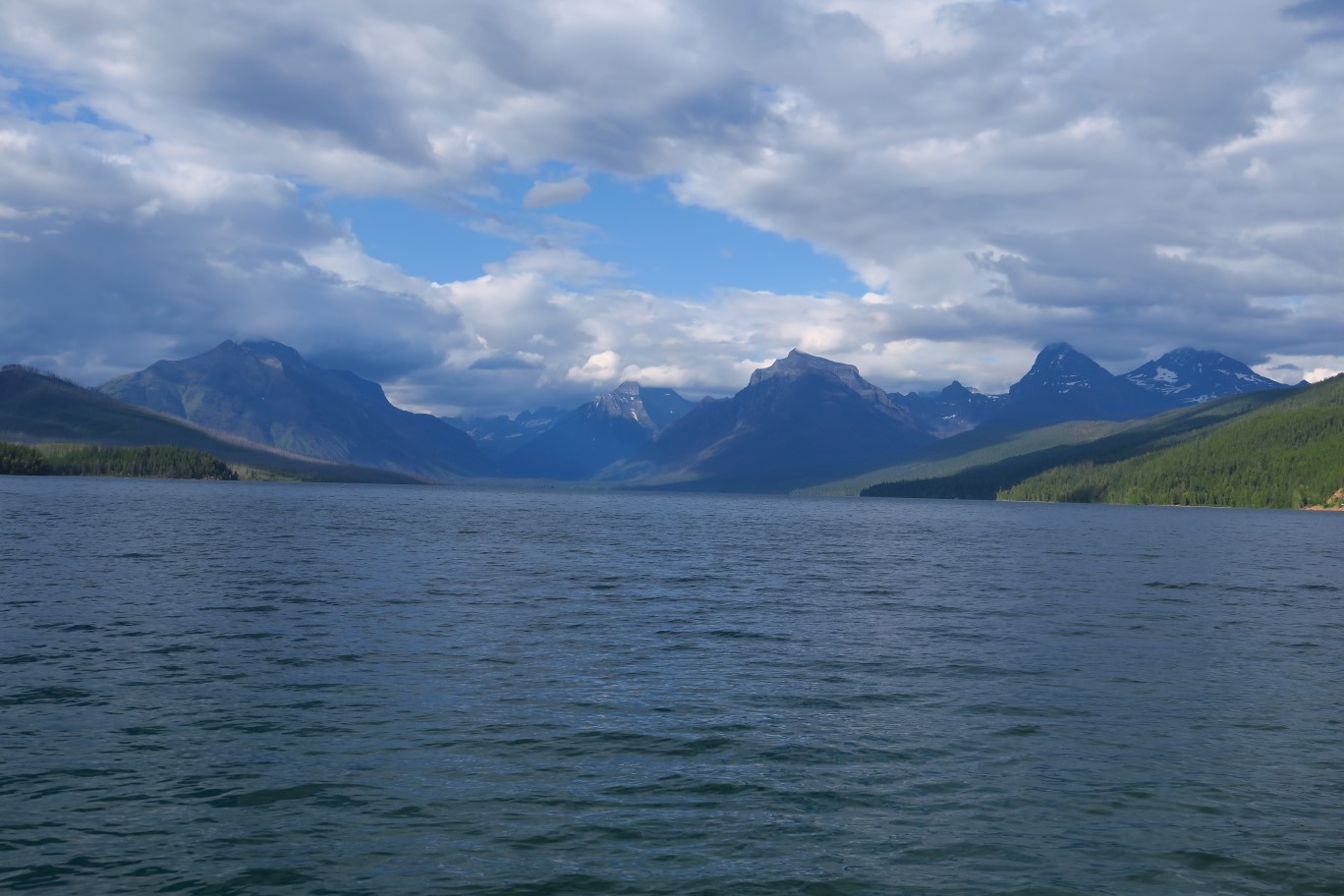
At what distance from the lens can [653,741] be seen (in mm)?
28688

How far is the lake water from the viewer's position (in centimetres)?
1992

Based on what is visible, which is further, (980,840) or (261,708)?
(261,708)

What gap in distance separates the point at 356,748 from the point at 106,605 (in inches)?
1335

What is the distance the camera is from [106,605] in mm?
51938

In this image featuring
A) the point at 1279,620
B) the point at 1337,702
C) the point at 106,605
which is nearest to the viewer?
the point at 1337,702

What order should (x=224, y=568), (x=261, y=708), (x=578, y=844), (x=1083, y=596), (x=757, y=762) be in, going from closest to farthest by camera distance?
(x=578, y=844) → (x=757, y=762) → (x=261, y=708) → (x=1083, y=596) → (x=224, y=568)

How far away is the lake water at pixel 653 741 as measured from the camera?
784 inches

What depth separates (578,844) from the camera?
814 inches

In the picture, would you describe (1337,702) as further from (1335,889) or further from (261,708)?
(261,708)

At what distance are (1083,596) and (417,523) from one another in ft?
380

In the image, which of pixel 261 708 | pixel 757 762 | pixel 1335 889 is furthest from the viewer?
pixel 261 708

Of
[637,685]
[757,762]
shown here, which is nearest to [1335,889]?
[757,762]

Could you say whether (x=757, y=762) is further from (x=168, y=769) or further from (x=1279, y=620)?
(x=1279, y=620)

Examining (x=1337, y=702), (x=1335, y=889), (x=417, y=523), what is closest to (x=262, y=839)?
(x=1335, y=889)
